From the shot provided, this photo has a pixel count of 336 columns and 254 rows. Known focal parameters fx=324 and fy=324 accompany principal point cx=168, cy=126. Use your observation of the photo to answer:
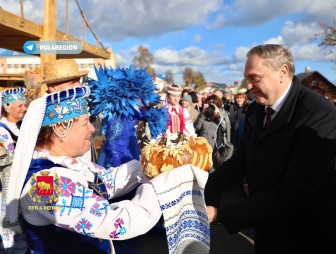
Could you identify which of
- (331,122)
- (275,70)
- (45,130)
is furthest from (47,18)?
(331,122)

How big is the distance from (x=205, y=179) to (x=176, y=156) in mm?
192

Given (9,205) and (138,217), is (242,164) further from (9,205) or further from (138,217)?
(9,205)

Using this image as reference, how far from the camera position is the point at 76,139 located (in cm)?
180

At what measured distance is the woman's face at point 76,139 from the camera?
1.79 m

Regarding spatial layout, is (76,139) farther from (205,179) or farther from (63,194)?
(205,179)

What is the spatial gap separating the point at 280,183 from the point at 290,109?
429mm

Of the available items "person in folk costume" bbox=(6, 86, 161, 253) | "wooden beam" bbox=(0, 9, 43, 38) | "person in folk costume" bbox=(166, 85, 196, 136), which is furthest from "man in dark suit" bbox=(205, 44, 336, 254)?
"wooden beam" bbox=(0, 9, 43, 38)

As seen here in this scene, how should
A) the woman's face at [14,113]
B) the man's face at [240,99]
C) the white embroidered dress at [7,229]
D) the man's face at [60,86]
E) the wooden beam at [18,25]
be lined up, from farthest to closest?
the man's face at [240,99], the wooden beam at [18,25], the woman's face at [14,113], the white embroidered dress at [7,229], the man's face at [60,86]

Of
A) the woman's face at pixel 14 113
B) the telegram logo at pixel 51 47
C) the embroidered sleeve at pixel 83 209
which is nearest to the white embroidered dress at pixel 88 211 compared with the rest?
the embroidered sleeve at pixel 83 209

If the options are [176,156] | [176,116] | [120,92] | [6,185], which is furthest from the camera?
[176,116]

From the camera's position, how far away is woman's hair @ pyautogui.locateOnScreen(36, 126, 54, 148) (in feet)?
5.88

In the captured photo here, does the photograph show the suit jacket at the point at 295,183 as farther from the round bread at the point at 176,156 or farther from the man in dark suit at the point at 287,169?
the round bread at the point at 176,156

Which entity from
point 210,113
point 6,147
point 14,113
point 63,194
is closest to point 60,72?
point 6,147

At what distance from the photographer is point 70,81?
131 inches
